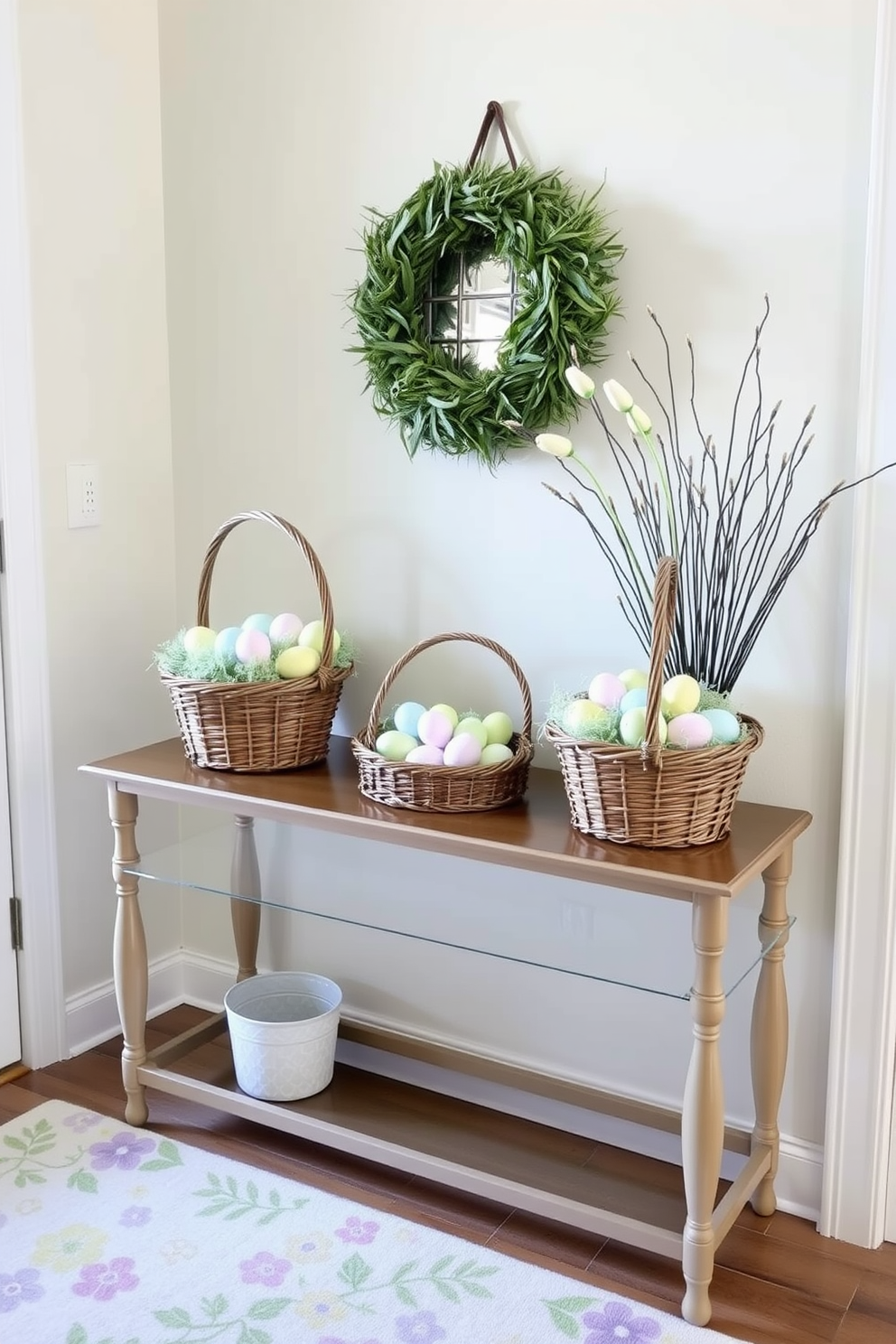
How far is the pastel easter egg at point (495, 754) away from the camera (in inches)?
80.1

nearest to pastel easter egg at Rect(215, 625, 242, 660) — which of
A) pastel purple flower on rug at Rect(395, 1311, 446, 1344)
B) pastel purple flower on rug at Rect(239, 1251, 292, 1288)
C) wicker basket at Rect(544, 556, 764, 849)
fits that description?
wicker basket at Rect(544, 556, 764, 849)

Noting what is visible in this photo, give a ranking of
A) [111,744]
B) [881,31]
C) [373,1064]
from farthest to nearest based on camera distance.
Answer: [111,744] → [373,1064] → [881,31]

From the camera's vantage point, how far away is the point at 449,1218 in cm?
210

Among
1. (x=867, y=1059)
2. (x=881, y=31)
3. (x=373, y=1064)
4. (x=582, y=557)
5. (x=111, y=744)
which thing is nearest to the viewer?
(x=881, y=31)

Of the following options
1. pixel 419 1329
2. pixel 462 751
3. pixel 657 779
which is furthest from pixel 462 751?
pixel 419 1329

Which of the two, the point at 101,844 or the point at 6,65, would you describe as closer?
the point at 6,65

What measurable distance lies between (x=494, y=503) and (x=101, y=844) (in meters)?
1.13

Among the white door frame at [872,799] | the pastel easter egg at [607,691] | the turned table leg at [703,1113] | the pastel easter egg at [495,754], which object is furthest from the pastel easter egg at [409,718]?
the white door frame at [872,799]

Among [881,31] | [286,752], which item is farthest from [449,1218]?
[881,31]

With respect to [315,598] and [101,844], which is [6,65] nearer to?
[315,598]

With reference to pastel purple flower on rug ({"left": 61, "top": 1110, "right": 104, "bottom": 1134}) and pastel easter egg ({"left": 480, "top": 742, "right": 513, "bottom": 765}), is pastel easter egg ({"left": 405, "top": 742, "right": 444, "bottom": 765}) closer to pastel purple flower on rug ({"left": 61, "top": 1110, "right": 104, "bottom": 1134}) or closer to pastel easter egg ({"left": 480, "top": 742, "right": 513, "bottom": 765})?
pastel easter egg ({"left": 480, "top": 742, "right": 513, "bottom": 765})

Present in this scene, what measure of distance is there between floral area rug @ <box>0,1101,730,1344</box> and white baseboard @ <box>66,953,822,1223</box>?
0.36 metres

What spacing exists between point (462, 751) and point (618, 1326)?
0.87 meters

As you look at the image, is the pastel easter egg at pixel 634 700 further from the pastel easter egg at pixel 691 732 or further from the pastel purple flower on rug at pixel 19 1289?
the pastel purple flower on rug at pixel 19 1289
